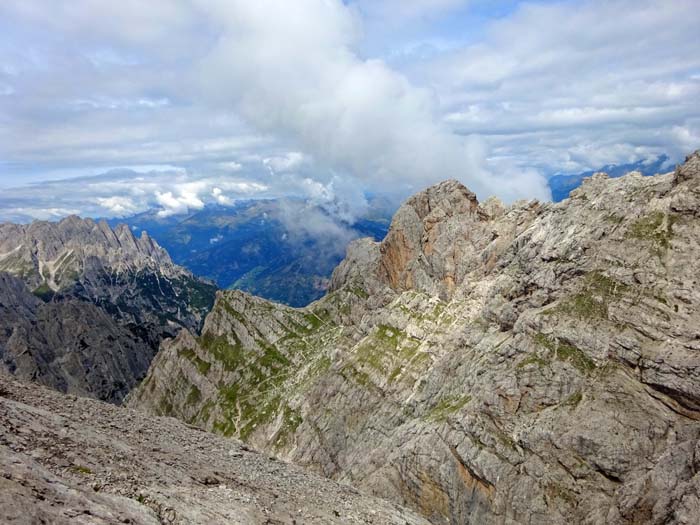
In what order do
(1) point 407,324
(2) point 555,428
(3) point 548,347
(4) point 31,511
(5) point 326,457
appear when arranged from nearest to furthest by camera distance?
(4) point 31,511 → (2) point 555,428 → (3) point 548,347 → (5) point 326,457 → (1) point 407,324

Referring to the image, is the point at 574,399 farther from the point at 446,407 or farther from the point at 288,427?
the point at 288,427

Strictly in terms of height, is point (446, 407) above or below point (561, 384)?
below

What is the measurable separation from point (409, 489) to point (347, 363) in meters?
68.3

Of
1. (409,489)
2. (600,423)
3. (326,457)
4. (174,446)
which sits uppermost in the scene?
(600,423)

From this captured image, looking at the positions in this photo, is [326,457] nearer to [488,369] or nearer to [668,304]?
[488,369]

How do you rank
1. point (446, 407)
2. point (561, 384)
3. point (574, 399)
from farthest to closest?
point (446, 407)
point (561, 384)
point (574, 399)

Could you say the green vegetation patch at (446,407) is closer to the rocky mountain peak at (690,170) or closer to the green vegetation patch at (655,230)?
the green vegetation patch at (655,230)

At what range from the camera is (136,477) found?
1403 inches

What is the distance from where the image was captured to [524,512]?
80562 millimetres

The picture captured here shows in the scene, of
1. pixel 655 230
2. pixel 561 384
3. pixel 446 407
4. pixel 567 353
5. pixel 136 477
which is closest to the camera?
pixel 136 477

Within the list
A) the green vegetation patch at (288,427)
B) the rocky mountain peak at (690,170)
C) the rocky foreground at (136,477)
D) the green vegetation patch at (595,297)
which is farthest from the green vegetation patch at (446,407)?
the green vegetation patch at (288,427)

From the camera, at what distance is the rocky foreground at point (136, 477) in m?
26.7

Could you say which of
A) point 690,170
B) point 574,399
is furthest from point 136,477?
point 690,170

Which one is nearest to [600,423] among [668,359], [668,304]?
[668,359]
